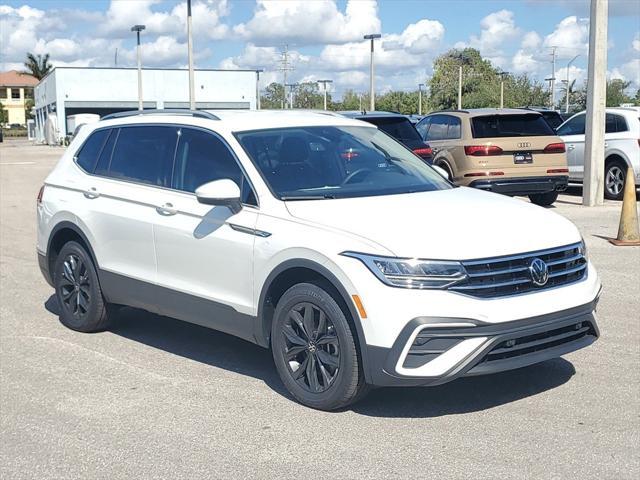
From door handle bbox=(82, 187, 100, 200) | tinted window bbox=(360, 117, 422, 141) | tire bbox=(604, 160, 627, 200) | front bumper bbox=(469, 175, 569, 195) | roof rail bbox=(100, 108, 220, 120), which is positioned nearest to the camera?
roof rail bbox=(100, 108, 220, 120)

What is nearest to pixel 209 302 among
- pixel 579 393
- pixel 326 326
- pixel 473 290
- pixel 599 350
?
pixel 326 326

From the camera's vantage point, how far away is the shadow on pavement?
5430 mm

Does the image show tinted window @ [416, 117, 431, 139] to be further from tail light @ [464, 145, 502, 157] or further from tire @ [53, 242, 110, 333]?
tire @ [53, 242, 110, 333]

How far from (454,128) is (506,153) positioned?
1183 millimetres

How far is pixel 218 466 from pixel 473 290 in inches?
64.9

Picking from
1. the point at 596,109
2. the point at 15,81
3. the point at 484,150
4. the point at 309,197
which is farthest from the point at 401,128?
the point at 15,81

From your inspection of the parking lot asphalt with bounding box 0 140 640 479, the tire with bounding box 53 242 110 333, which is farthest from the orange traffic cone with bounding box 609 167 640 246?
the tire with bounding box 53 242 110 333

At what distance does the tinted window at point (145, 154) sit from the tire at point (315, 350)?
66.5 inches

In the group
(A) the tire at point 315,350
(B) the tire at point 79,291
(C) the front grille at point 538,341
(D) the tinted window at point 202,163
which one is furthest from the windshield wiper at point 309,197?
(B) the tire at point 79,291

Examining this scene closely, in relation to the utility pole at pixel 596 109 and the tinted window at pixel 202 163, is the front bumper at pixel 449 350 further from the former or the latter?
the utility pole at pixel 596 109

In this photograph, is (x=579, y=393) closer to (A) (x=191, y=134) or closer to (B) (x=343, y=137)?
(B) (x=343, y=137)

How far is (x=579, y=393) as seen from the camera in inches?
221

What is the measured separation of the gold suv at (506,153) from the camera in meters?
14.5

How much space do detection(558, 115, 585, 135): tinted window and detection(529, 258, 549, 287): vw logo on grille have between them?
524 inches
